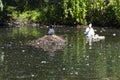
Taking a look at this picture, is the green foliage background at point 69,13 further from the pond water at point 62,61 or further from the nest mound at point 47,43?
the nest mound at point 47,43

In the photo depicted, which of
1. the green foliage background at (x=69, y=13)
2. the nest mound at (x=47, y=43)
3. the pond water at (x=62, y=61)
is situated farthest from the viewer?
the green foliage background at (x=69, y=13)

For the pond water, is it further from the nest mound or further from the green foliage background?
the green foliage background

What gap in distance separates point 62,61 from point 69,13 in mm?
32609

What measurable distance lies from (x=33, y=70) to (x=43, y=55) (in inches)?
251

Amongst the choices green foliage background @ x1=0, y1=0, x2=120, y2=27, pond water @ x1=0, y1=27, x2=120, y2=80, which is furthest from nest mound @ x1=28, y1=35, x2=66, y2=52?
green foliage background @ x1=0, y1=0, x2=120, y2=27

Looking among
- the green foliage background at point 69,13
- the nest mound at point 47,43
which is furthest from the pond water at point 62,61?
the green foliage background at point 69,13

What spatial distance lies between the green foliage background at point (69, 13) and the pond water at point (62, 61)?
60.3ft

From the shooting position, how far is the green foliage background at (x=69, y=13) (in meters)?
63.2

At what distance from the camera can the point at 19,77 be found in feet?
87.4

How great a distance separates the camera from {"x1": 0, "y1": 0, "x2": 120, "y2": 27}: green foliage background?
63188 millimetres

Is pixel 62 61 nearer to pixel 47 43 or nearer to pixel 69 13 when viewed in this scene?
pixel 47 43

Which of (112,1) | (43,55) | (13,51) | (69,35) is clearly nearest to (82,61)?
(43,55)

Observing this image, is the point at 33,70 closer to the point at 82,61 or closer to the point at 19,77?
the point at 19,77

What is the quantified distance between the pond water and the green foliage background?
18.4 metres
